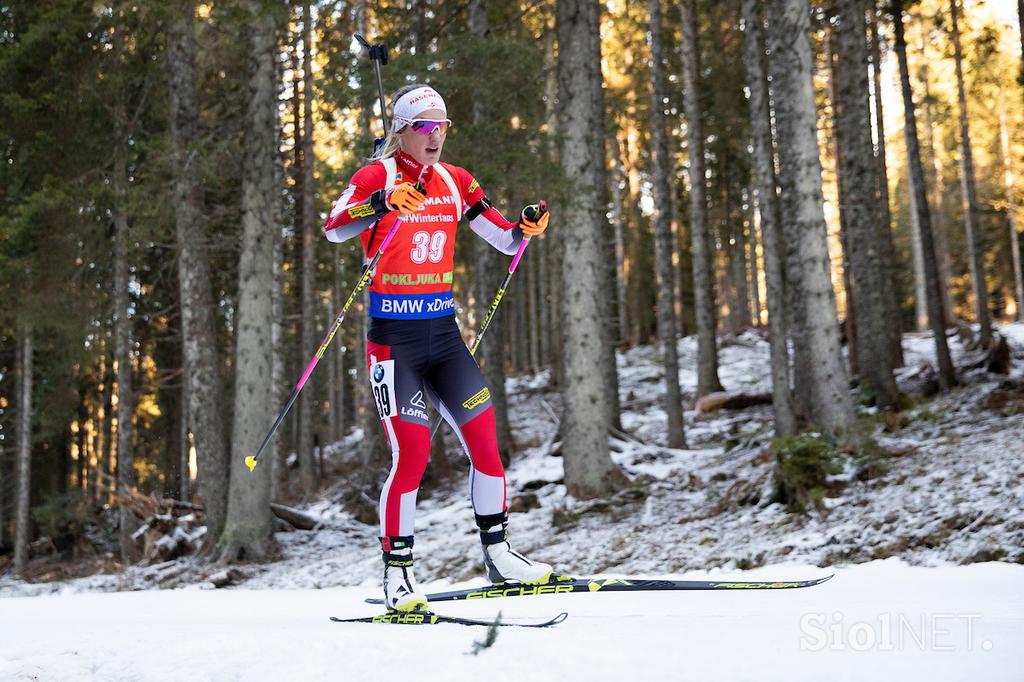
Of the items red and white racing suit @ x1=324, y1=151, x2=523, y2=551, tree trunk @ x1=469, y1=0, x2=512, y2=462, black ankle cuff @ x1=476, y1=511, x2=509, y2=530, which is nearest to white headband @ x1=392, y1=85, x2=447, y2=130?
red and white racing suit @ x1=324, y1=151, x2=523, y2=551

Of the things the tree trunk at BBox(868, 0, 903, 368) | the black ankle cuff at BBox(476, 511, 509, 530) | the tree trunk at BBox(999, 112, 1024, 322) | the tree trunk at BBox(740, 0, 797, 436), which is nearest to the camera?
the black ankle cuff at BBox(476, 511, 509, 530)

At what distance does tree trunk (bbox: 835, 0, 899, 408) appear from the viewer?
12867 mm

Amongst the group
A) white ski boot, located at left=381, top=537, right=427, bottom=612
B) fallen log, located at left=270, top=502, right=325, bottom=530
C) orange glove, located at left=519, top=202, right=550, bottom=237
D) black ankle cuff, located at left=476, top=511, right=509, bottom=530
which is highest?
orange glove, located at left=519, top=202, right=550, bottom=237

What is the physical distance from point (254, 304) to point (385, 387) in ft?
23.4

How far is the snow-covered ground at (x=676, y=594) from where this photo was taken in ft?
10.6

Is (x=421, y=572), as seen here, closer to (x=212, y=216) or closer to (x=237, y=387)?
(x=237, y=387)

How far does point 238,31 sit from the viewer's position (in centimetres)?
1183

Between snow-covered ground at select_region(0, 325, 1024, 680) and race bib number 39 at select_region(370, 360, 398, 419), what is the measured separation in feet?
3.74

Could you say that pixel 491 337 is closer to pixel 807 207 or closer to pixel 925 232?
pixel 807 207

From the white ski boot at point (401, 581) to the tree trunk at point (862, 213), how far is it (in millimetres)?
10287

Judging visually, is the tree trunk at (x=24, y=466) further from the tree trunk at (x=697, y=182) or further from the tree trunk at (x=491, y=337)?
the tree trunk at (x=697, y=182)

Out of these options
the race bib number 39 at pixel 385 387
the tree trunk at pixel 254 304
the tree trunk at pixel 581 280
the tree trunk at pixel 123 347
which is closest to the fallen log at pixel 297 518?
the tree trunk at pixel 254 304

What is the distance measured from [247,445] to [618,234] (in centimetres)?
1946

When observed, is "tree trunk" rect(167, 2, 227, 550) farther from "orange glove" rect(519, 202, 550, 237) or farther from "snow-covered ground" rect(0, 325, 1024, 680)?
"orange glove" rect(519, 202, 550, 237)
